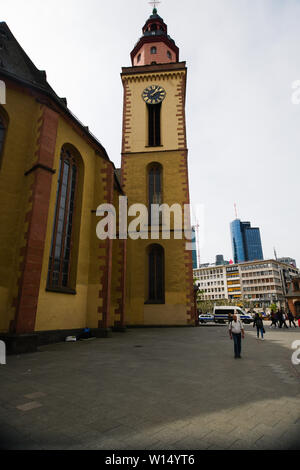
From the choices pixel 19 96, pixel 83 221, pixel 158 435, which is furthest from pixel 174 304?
pixel 158 435

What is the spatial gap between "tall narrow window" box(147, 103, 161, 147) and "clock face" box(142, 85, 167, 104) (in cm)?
38

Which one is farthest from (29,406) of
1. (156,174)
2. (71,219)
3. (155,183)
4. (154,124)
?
(154,124)

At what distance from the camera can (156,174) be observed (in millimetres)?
22500

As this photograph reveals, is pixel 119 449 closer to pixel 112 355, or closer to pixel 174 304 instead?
pixel 112 355

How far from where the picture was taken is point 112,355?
25.6 feet

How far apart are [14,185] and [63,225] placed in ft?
9.56

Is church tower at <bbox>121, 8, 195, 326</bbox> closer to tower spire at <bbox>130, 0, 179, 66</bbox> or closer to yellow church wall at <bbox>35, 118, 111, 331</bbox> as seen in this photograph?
tower spire at <bbox>130, 0, 179, 66</bbox>

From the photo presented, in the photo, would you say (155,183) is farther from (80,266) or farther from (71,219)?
(80,266)

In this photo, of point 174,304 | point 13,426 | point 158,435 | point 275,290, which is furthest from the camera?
point 275,290

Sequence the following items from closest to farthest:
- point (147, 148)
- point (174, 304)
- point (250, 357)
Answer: point (250, 357) → point (174, 304) → point (147, 148)

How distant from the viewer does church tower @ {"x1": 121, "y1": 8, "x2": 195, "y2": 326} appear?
1911cm

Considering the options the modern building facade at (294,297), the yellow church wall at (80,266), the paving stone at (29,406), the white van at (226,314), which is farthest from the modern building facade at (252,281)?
the paving stone at (29,406)

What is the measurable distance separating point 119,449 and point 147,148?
73.3 feet

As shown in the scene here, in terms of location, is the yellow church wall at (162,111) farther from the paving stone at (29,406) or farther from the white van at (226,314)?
the white van at (226,314)
